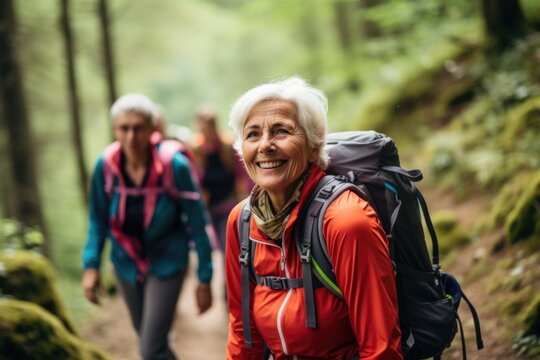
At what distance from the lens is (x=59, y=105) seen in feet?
57.7

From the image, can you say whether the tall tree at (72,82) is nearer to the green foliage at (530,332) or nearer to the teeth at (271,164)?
the teeth at (271,164)

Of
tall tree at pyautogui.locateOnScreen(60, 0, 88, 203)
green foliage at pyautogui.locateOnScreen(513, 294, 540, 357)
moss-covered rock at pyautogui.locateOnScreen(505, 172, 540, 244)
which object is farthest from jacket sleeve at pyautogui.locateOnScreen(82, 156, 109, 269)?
tall tree at pyautogui.locateOnScreen(60, 0, 88, 203)

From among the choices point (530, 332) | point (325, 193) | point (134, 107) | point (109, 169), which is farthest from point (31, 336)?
point (530, 332)

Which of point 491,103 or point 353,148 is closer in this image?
point 353,148

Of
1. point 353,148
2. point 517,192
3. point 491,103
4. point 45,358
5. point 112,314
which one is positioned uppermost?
point 353,148

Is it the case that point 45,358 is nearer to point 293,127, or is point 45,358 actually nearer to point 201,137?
point 293,127

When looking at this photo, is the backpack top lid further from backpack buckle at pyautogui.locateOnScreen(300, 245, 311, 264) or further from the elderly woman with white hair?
the elderly woman with white hair

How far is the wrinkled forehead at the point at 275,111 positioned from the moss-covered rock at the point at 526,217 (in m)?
3.20

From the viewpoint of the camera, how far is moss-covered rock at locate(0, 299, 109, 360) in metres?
3.98

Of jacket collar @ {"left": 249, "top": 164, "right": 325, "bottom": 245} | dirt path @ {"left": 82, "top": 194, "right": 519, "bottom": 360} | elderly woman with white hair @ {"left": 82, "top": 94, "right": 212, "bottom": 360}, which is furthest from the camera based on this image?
elderly woman with white hair @ {"left": 82, "top": 94, "right": 212, "bottom": 360}

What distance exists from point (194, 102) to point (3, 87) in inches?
800

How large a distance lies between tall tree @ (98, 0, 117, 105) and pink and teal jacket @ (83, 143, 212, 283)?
7.20 meters

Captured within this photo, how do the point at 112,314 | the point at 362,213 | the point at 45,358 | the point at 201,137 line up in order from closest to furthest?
the point at 362,213 → the point at 45,358 → the point at 201,137 → the point at 112,314

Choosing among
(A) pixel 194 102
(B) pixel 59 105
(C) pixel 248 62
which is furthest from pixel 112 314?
(A) pixel 194 102
